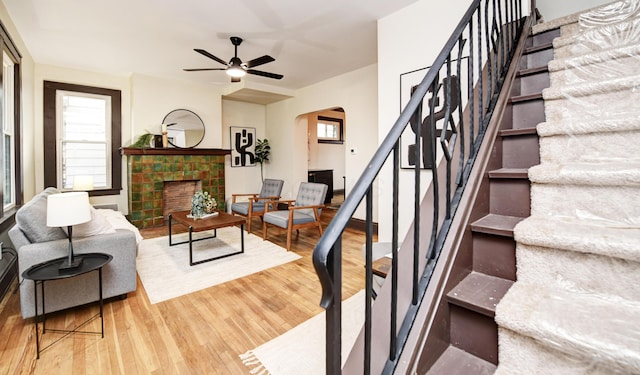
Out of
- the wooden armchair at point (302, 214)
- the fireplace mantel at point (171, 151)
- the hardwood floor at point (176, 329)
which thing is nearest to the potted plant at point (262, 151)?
the fireplace mantel at point (171, 151)

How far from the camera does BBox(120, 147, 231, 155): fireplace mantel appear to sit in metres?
4.98

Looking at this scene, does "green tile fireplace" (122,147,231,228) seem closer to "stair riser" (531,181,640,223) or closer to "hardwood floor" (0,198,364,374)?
"hardwood floor" (0,198,364,374)

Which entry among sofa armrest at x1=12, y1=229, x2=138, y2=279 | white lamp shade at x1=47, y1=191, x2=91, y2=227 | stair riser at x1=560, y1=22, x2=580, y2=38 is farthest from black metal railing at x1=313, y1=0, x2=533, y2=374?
sofa armrest at x1=12, y1=229, x2=138, y2=279

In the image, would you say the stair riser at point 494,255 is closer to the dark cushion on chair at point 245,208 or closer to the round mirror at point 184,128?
the dark cushion on chair at point 245,208

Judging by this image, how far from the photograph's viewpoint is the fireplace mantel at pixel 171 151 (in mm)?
4977

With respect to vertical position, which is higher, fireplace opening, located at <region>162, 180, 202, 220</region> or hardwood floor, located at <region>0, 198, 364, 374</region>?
fireplace opening, located at <region>162, 180, 202, 220</region>

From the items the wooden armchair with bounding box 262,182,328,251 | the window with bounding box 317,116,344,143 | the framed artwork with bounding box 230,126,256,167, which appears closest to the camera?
the wooden armchair with bounding box 262,182,328,251

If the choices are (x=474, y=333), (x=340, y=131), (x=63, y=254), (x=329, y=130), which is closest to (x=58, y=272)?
(x=63, y=254)

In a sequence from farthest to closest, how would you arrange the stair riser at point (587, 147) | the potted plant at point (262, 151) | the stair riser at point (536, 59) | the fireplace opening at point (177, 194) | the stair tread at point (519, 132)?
the potted plant at point (262, 151) < the fireplace opening at point (177, 194) < the stair riser at point (536, 59) < the stair tread at point (519, 132) < the stair riser at point (587, 147)

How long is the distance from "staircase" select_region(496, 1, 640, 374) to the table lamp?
94.6 inches

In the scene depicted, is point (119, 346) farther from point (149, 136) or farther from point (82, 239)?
point (149, 136)

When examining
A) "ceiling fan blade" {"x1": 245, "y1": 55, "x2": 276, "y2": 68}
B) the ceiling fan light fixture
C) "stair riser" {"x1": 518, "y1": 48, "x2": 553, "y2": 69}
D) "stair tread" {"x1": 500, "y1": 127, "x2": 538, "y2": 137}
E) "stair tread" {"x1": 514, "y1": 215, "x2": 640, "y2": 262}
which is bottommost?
"stair tread" {"x1": 514, "y1": 215, "x2": 640, "y2": 262}

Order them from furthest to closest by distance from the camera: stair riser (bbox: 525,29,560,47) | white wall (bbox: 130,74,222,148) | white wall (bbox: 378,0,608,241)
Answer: white wall (bbox: 130,74,222,148) < white wall (bbox: 378,0,608,241) < stair riser (bbox: 525,29,560,47)

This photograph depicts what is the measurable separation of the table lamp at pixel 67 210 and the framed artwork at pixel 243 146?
191 inches
